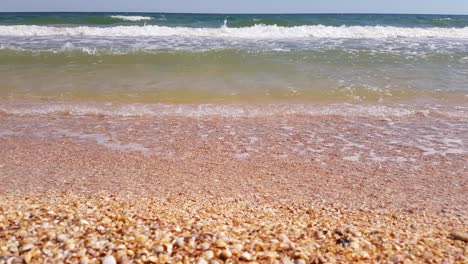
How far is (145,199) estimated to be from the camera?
13.3ft

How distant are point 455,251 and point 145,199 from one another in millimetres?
2726

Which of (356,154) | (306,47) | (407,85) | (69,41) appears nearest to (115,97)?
(356,154)

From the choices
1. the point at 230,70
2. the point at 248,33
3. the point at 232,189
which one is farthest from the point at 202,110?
the point at 248,33

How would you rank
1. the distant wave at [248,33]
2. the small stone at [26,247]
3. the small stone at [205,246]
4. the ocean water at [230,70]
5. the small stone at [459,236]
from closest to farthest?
the small stone at [26,247], the small stone at [205,246], the small stone at [459,236], the ocean water at [230,70], the distant wave at [248,33]

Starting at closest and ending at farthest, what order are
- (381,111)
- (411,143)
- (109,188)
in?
(109,188) < (411,143) < (381,111)

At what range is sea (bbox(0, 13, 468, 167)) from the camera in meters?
5.88

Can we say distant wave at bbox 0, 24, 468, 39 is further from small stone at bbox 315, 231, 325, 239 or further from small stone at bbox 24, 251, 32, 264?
small stone at bbox 24, 251, 32, 264

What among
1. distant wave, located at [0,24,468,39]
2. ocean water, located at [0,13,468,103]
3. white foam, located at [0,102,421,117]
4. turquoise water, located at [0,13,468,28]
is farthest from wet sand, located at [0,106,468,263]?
turquoise water, located at [0,13,468,28]

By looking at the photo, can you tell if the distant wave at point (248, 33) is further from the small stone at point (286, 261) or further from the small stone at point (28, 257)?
the small stone at point (28, 257)

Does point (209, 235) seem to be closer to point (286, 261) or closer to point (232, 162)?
point (286, 261)

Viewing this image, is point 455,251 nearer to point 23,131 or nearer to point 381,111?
point 381,111

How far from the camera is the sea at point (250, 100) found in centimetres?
588

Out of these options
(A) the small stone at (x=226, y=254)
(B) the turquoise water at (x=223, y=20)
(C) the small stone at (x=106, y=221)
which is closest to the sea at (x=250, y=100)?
(C) the small stone at (x=106, y=221)

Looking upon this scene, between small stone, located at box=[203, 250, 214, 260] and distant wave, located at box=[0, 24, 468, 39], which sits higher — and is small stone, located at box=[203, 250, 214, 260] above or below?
below
